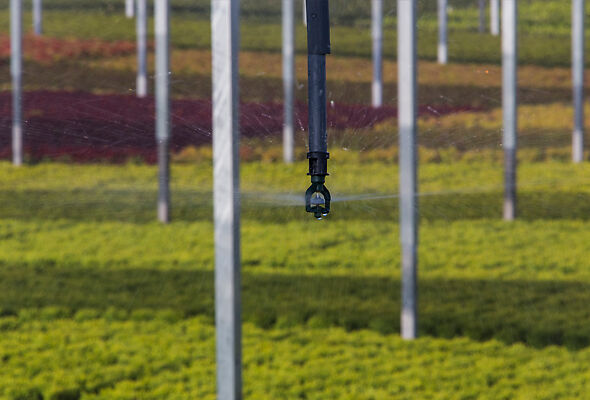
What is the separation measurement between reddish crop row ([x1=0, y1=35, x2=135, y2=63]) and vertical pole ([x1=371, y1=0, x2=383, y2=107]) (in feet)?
37.5

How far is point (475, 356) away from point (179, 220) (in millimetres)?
7027

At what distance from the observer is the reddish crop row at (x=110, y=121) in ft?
66.2

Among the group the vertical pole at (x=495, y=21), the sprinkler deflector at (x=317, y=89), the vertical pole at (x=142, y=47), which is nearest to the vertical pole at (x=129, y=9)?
the vertical pole at (x=142, y=47)

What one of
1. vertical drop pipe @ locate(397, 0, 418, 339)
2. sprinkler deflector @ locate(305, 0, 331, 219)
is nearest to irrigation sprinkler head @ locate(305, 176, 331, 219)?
sprinkler deflector @ locate(305, 0, 331, 219)

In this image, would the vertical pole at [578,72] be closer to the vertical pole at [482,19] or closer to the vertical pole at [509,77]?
the vertical pole at [509,77]

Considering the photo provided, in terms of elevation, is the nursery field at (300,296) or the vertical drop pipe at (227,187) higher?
the vertical drop pipe at (227,187)

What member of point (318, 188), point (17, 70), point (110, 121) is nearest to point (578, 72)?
point (17, 70)

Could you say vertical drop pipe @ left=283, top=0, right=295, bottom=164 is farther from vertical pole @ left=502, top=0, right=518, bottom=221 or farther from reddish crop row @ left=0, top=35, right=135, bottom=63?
reddish crop row @ left=0, top=35, right=135, bottom=63

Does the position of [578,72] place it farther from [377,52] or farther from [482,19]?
[482,19]

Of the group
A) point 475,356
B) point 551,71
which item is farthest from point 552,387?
point 551,71

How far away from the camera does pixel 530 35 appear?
43688 millimetres

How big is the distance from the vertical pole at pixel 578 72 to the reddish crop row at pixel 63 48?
Result: 1732cm

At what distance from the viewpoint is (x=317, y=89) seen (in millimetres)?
3367

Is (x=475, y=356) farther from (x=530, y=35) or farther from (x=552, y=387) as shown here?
(x=530, y=35)
